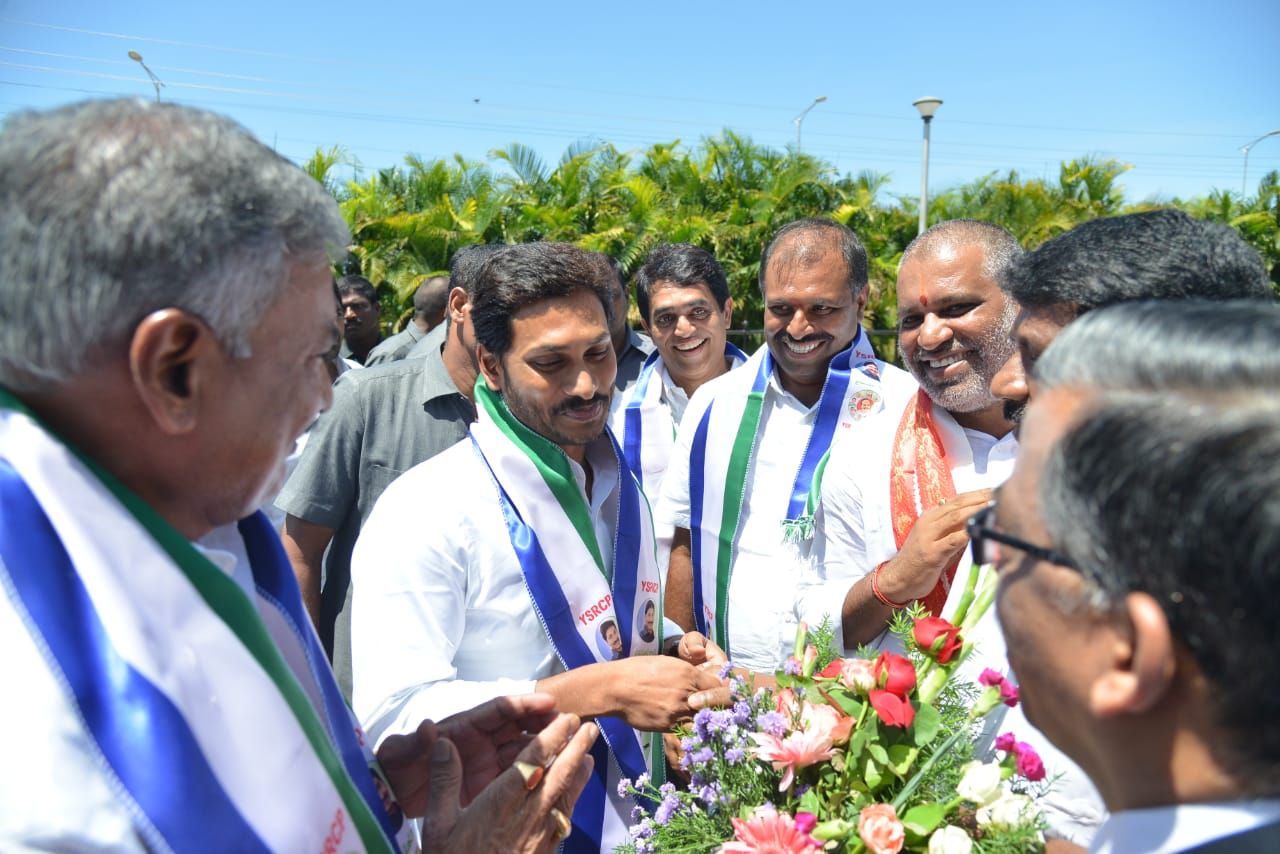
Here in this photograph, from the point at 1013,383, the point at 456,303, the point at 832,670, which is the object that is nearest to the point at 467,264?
the point at 456,303

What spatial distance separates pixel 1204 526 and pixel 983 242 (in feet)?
A: 7.40

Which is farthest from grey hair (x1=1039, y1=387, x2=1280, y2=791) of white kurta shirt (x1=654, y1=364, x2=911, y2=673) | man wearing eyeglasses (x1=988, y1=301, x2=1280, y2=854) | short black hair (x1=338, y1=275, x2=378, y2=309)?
short black hair (x1=338, y1=275, x2=378, y2=309)

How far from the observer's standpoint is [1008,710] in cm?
194

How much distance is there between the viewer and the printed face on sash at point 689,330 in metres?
5.02

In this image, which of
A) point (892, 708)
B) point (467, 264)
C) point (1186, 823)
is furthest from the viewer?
point (467, 264)

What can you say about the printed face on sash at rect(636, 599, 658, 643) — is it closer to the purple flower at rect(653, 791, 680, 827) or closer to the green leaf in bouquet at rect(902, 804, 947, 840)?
the purple flower at rect(653, 791, 680, 827)

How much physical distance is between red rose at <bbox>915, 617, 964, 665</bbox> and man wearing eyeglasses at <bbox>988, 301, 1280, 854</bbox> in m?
0.53

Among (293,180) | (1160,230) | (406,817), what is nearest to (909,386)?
(1160,230)

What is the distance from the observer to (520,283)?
8.51ft

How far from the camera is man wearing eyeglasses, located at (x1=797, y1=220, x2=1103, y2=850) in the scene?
2.73 metres

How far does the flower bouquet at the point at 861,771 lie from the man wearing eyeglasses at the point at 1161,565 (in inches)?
14.9

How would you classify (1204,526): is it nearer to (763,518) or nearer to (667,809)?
(667,809)

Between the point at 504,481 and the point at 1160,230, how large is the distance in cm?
167

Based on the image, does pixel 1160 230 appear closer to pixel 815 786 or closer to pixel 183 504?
pixel 815 786
